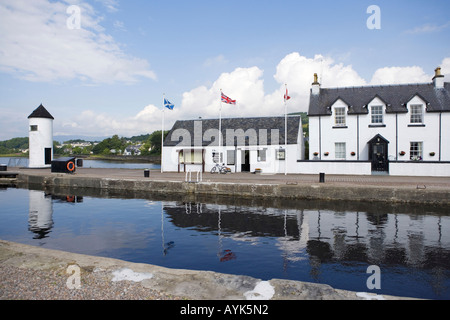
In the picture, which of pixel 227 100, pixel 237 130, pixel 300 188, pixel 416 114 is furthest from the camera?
pixel 237 130

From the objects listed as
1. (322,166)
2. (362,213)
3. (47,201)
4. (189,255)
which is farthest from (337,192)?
(47,201)

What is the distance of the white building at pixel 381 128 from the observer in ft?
82.4

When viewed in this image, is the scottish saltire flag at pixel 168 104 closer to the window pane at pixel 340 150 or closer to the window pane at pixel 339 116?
the window pane at pixel 339 116

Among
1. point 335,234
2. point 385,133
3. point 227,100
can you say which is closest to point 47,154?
point 227,100

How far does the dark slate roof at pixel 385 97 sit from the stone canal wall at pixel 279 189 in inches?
498

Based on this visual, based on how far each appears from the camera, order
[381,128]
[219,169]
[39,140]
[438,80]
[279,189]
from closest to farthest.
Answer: [279,189] < [381,128] < [438,80] < [219,169] < [39,140]

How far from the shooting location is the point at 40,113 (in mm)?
33281

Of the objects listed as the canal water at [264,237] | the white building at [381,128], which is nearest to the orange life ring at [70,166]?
the canal water at [264,237]

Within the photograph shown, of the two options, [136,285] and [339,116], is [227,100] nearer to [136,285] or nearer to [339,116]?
[339,116]

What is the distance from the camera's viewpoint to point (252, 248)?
8.95m

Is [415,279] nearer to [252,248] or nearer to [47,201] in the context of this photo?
[252,248]

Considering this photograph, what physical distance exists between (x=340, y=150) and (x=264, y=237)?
1977 cm

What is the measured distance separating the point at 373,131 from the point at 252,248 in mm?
→ 21907


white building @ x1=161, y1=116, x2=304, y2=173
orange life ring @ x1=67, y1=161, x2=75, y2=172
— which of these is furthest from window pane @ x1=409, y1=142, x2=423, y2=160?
orange life ring @ x1=67, y1=161, x2=75, y2=172
